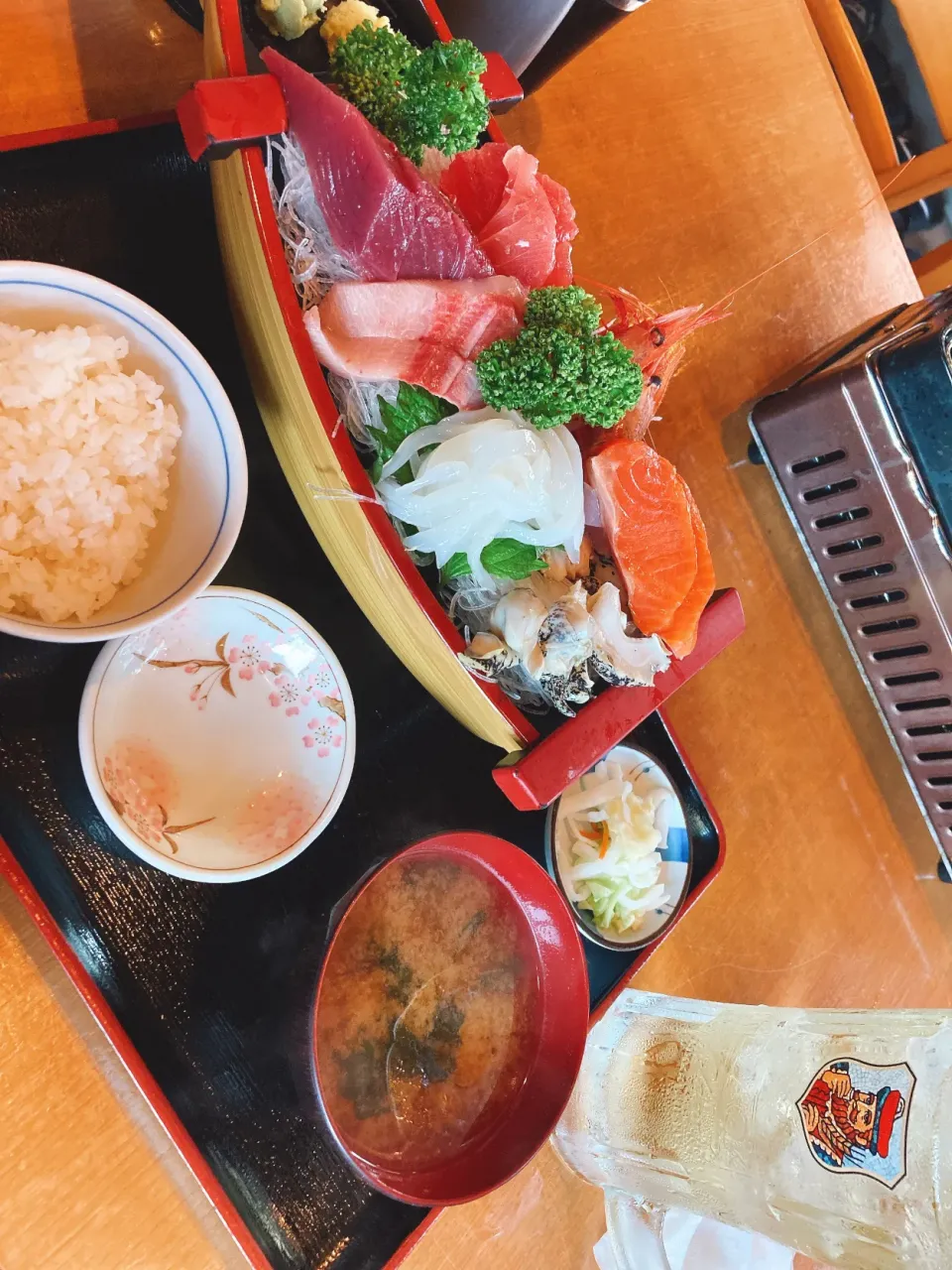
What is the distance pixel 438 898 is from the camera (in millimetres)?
1241

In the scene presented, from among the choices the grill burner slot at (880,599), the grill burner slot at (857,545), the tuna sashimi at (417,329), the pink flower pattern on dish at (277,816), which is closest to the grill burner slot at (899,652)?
the grill burner slot at (880,599)

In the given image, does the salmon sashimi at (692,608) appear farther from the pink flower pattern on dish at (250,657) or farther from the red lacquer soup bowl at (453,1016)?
the pink flower pattern on dish at (250,657)

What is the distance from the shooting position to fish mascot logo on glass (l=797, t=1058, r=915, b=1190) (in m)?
1.10

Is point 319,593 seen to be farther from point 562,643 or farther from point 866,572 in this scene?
point 866,572

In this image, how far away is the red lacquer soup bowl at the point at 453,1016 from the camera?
115 centimetres

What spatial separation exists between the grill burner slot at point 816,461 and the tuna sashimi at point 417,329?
2.90ft

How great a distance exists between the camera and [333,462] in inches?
41.3

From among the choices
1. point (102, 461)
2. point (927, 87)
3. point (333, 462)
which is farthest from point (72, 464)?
point (927, 87)

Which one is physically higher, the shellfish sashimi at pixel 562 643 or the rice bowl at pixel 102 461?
the rice bowl at pixel 102 461

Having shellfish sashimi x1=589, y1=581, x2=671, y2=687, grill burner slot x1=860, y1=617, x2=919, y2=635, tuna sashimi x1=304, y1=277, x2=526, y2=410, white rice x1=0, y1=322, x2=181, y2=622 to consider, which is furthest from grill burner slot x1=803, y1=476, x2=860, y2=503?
white rice x1=0, y1=322, x2=181, y2=622

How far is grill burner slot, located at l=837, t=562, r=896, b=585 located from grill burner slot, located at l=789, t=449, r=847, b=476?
0.24 metres

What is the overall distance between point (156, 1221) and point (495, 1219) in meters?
0.57

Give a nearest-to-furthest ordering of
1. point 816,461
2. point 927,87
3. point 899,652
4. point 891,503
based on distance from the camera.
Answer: point 891,503 < point 816,461 < point 899,652 < point 927,87

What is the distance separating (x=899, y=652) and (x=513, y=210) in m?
1.27
